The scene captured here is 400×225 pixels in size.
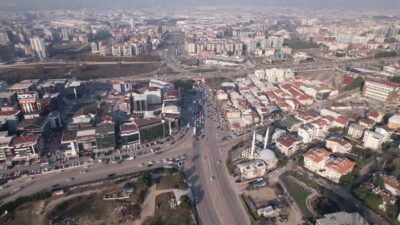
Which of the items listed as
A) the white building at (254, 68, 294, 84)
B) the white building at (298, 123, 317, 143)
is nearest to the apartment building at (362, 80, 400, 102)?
the white building at (254, 68, 294, 84)

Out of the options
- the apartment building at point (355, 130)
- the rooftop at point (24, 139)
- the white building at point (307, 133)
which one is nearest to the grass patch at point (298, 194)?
the white building at point (307, 133)

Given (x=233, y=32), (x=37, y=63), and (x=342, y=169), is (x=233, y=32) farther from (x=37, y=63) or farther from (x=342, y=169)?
(x=342, y=169)

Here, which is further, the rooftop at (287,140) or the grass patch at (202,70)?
the grass patch at (202,70)

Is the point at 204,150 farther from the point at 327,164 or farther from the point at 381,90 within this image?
the point at 381,90

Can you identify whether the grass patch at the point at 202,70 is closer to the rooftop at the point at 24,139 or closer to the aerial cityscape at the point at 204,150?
the aerial cityscape at the point at 204,150

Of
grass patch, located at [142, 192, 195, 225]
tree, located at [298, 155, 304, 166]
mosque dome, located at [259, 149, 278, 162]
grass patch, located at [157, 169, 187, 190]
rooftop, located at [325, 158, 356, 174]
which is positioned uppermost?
rooftop, located at [325, 158, 356, 174]

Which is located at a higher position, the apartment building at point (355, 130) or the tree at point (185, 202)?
the apartment building at point (355, 130)

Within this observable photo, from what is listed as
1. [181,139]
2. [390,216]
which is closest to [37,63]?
[181,139]

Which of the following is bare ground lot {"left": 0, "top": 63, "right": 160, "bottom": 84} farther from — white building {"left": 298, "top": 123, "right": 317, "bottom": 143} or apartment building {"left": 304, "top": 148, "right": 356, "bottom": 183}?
apartment building {"left": 304, "top": 148, "right": 356, "bottom": 183}

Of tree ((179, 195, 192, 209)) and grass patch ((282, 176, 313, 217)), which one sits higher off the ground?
tree ((179, 195, 192, 209))
